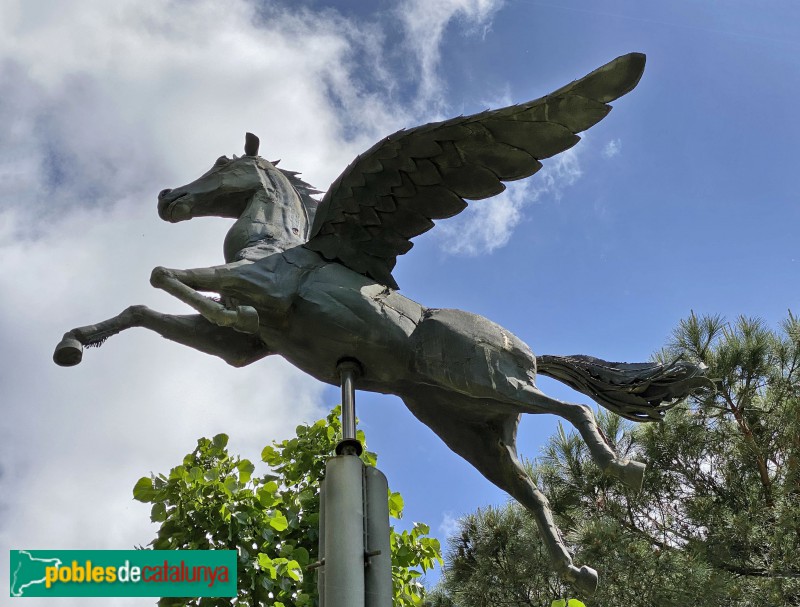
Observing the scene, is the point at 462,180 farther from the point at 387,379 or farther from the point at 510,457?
the point at 510,457

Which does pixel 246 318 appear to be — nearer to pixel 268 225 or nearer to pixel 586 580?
pixel 268 225

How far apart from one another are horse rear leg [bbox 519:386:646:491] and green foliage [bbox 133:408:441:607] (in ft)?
4.26

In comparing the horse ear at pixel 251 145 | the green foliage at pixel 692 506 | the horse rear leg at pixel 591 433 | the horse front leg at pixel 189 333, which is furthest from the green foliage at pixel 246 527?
the green foliage at pixel 692 506

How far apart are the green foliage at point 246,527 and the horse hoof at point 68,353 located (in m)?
0.82

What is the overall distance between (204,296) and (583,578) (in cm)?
250

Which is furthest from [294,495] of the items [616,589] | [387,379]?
[616,589]

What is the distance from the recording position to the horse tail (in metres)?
5.38

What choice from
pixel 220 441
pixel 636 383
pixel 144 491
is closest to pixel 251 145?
pixel 220 441

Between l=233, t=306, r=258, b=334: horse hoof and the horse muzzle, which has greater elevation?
the horse muzzle

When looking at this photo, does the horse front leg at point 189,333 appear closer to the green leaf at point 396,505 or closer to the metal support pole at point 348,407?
the metal support pole at point 348,407

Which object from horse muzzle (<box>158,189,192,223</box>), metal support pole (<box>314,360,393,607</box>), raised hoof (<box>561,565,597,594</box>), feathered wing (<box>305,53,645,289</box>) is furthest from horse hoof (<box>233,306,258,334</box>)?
raised hoof (<box>561,565,597,594</box>)

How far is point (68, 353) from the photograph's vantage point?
4867mm

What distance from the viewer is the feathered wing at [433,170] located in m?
5.00

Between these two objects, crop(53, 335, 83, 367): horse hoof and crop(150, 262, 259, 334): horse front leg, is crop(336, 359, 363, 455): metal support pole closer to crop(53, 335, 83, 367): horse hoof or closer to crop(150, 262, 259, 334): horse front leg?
crop(150, 262, 259, 334): horse front leg
